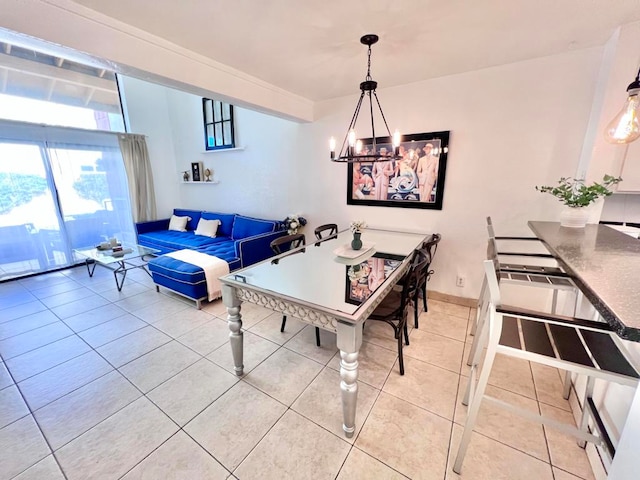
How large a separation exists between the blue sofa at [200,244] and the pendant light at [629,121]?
10.4ft

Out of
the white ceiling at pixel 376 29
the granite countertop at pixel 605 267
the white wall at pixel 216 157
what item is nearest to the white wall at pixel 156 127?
the white wall at pixel 216 157

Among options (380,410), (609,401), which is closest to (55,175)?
(380,410)

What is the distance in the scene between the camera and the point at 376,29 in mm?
1727

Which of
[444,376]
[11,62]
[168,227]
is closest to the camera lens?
[444,376]

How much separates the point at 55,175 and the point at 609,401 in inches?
249

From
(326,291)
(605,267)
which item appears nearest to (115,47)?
(326,291)

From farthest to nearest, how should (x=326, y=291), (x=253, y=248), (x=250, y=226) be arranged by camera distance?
(x=250, y=226)
(x=253, y=248)
(x=326, y=291)

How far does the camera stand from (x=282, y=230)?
377 cm

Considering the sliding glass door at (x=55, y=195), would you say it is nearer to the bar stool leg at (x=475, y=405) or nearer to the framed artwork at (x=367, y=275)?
the framed artwork at (x=367, y=275)

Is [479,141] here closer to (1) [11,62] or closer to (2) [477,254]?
(2) [477,254]

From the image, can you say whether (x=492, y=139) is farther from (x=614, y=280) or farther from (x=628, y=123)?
(x=614, y=280)

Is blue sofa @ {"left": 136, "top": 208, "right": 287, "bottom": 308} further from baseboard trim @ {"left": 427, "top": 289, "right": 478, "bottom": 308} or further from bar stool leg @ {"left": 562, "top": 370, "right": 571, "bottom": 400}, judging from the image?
bar stool leg @ {"left": 562, "top": 370, "right": 571, "bottom": 400}

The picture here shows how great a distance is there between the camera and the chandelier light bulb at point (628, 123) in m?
1.29

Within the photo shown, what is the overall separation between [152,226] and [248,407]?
14.8ft
